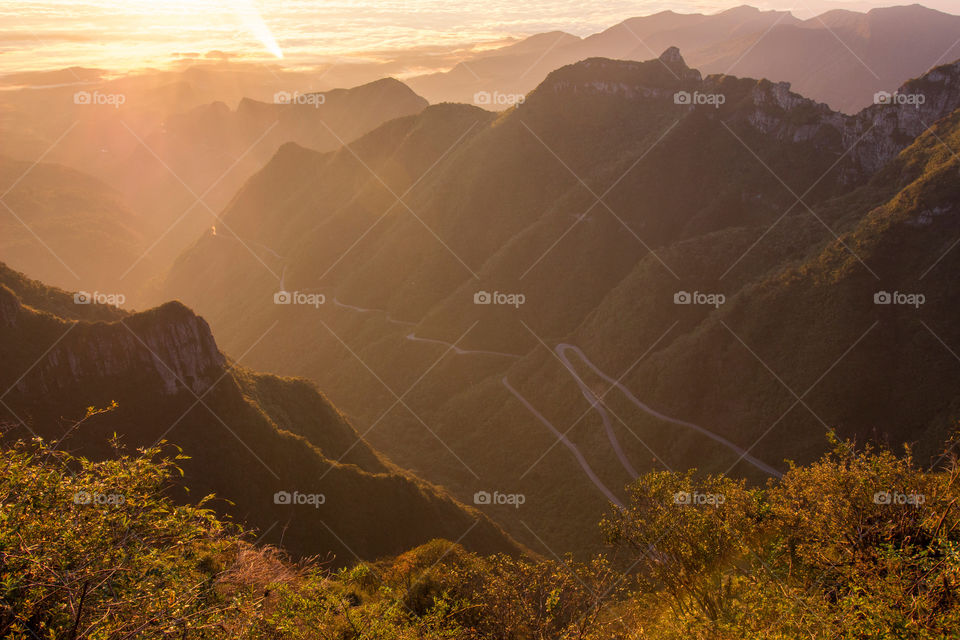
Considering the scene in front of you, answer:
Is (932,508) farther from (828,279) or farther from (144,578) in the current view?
(828,279)

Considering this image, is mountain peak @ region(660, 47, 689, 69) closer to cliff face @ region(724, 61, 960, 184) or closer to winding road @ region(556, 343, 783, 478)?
cliff face @ region(724, 61, 960, 184)

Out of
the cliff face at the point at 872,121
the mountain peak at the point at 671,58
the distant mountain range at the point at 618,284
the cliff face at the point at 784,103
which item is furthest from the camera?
the mountain peak at the point at 671,58

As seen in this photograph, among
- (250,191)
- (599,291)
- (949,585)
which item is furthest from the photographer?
(250,191)

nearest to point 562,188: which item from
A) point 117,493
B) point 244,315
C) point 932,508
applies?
point 244,315

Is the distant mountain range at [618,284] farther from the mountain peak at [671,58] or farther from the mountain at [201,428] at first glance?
the mountain at [201,428]

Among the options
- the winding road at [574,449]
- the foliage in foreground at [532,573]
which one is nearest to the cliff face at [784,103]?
the winding road at [574,449]

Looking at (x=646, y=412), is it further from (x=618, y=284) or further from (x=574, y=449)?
(x=618, y=284)

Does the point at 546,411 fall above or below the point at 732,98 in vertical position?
below
